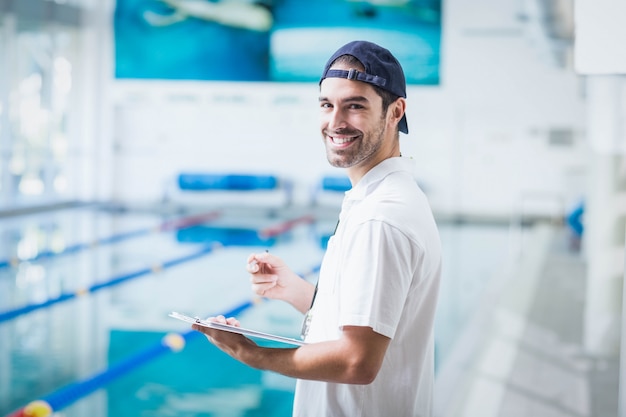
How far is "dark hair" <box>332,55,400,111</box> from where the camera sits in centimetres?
167

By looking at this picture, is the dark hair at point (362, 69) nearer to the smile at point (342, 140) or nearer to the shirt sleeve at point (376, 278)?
the smile at point (342, 140)

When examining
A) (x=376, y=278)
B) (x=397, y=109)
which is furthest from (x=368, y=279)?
(x=397, y=109)

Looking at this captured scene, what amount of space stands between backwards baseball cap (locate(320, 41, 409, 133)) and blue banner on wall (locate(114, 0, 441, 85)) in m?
13.4

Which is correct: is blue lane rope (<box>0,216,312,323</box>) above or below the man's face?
below

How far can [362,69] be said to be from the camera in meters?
1.67

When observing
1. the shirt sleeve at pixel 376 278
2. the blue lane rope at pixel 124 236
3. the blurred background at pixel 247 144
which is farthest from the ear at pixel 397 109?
the blue lane rope at pixel 124 236

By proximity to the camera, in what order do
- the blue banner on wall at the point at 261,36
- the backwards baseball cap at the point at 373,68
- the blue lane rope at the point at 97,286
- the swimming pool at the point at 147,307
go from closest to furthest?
the backwards baseball cap at the point at 373,68
the swimming pool at the point at 147,307
the blue lane rope at the point at 97,286
the blue banner on wall at the point at 261,36

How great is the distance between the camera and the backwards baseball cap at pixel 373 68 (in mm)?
1654

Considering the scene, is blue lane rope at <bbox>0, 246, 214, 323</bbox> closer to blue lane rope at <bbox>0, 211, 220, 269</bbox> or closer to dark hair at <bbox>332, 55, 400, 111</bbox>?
blue lane rope at <bbox>0, 211, 220, 269</bbox>

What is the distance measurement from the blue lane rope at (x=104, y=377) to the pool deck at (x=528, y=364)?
1.78 metres

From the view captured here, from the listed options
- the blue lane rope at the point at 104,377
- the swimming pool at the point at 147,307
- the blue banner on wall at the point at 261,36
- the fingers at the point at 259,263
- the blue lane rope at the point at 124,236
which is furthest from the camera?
the blue banner on wall at the point at 261,36

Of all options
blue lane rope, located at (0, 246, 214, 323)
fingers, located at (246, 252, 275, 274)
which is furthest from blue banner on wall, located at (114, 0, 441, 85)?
fingers, located at (246, 252, 275, 274)

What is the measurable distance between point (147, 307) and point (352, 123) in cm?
543

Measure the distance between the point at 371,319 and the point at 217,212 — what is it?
1357 cm
